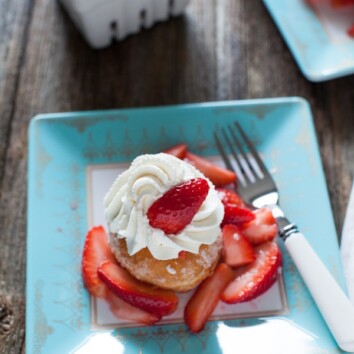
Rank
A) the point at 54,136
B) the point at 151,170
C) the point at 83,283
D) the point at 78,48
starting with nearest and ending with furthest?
the point at 151,170 < the point at 83,283 < the point at 54,136 < the point at 78,48

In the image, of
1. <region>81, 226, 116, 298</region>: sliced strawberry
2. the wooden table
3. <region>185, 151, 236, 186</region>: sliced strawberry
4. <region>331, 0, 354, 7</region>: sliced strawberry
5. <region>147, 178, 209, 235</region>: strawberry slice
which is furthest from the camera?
<region>331, 0, 354, 7</region>: sliced strawberry

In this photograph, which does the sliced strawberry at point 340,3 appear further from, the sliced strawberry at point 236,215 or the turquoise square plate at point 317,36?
the sliced strawberry at point 236,215

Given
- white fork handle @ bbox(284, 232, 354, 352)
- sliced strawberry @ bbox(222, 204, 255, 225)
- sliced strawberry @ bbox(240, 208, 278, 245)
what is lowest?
white fork handle @ bbox(284, 232, 354, 352)

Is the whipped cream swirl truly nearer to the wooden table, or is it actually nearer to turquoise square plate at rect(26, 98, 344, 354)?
turquoise square plate at rect(26, 98, 344, 354)

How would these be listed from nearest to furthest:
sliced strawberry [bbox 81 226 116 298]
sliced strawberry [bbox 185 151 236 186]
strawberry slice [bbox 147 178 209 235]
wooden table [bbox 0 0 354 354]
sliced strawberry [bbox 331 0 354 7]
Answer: strawberry slice [bbox 147 178 209 235] < sliced strawberry [bbox 81 226 116 298] < sliced strawberry [bbox 185 151 236 186] < wooden table [bbox 0 0 354 354] < sliced strawberry [bbox 331 0 354 7]

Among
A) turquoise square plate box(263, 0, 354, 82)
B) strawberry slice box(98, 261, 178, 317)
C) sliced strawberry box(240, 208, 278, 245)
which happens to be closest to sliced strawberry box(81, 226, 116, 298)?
strawberry slice box(98, 261, 178, 317)

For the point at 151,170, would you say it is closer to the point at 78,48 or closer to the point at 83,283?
the point at 83,283

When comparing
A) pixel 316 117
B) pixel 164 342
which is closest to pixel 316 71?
pixel 316 117
